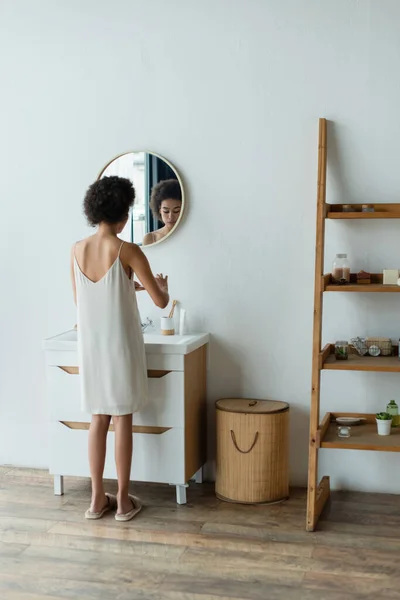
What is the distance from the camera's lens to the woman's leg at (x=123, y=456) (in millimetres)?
3535

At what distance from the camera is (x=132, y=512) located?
11.7ft

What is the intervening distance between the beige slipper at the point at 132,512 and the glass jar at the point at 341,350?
113 centimetres

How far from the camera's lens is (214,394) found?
A: 4.05 meters

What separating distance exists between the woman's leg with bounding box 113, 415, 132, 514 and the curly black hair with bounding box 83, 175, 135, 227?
875 millimetres

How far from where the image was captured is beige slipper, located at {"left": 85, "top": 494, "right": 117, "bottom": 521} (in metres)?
3.55

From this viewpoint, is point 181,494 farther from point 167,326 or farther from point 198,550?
point 167,326

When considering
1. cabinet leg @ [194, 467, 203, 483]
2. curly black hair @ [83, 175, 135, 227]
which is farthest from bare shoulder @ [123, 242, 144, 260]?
cabinet leg @ [194, 467, 203, 483]

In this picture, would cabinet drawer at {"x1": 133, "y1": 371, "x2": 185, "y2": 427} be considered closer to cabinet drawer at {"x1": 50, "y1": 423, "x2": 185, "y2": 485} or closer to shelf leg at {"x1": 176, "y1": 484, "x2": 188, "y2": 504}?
cabinet drawer at {"x1": 50, "y1": 423, "x2": 185, "y2": 485}

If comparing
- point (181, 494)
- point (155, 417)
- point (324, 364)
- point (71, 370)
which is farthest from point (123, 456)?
point (324, 364)

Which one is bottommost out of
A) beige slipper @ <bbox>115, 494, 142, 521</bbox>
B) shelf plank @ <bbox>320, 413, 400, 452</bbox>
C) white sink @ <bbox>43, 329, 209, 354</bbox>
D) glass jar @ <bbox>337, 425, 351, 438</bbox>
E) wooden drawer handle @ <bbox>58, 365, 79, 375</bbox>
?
beige slipper @ <bbox>115, 494, 142, 521</bbox>

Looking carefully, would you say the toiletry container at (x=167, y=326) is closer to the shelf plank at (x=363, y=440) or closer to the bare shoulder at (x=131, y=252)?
the bare shoulder at (x=131, y=252)

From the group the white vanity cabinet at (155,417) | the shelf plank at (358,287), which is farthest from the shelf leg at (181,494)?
the shelf plank at (358,287)

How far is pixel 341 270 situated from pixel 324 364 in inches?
17.9

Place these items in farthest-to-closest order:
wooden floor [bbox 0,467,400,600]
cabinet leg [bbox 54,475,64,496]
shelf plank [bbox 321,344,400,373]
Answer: cabinet leg [bbox 54,475,64,496] → shelf plank [bbox 321,344,400,373] → wooden floor [bbox 0,467,400,600]
